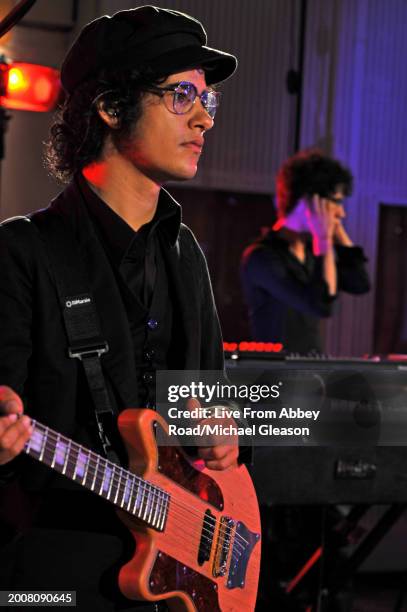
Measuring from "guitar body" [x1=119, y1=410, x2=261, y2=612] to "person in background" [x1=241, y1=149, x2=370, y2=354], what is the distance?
181 cm

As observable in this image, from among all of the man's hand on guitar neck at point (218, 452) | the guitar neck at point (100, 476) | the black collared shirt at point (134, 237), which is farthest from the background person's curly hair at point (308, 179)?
the guitar neck at point (100, 476)

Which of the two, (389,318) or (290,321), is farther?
(389,318)

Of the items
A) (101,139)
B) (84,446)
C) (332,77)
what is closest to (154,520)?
(84,446)

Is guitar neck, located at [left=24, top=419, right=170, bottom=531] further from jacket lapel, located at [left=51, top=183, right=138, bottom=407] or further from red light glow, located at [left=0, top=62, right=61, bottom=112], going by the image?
red light glow, located at [left=0, top=62, right=61, bottom=112]

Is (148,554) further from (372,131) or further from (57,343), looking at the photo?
(372,131)

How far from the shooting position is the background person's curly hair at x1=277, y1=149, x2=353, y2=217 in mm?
4293

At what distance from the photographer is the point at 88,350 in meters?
1.82

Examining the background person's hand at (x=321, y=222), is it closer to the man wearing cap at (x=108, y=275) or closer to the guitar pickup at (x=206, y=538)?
the man wearing cap at (x=108, y=275)

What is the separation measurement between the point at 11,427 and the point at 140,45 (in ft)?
2.99

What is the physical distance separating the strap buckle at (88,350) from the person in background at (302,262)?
2117 millimetres

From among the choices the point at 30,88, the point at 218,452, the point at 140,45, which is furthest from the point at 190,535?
the point at 30,88

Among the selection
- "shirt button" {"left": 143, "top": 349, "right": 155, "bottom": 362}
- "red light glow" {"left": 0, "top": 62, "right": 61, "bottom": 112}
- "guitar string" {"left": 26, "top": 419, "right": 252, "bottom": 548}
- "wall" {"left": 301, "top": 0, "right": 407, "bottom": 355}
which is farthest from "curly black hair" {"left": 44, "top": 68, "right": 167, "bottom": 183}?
"wall" {"left": 301, "top": 0, "right": 407, "bottom": 355}

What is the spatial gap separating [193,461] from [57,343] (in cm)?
42

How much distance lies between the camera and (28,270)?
1.81m
